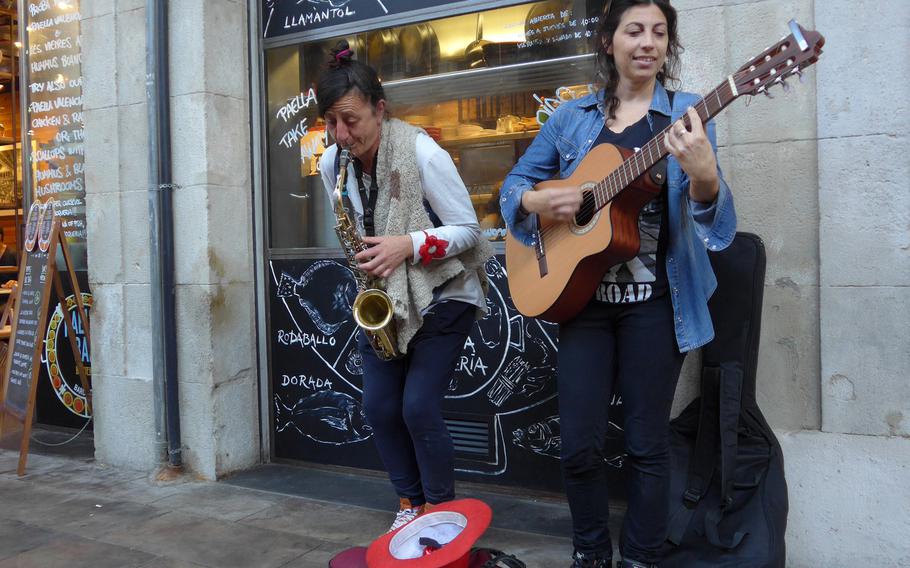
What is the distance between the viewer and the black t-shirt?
2.54m

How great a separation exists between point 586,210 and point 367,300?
862 millimetres

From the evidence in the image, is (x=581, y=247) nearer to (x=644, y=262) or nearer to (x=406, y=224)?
(x=644, y=262)

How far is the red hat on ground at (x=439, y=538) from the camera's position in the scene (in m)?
2.31

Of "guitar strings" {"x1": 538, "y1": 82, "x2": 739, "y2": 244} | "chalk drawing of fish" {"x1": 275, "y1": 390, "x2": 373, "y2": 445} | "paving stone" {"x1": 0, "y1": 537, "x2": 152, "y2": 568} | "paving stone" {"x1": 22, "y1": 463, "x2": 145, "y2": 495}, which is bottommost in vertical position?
"paving stone" {"x1": 22, "y1": 463, "x2": 145, "y2": 495}

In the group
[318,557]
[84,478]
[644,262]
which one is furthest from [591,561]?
[84,478]

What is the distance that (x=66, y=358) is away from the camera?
17.8 ft

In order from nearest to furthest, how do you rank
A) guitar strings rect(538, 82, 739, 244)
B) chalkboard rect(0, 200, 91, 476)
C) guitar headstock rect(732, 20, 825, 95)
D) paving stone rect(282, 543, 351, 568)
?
guitar headstock rect(732, 20, 825, 95) < guitar strings rect(538, 82, 739, 244) < paving stone rect(282, 543, 351, 568) < chalkboard rect(0, 200, 91, 476)

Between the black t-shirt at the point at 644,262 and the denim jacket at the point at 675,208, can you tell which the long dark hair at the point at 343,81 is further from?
the black t-shirt at the point at 644,262

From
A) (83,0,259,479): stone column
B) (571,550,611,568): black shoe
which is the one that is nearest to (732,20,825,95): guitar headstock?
(571,550,611,568): black shoe

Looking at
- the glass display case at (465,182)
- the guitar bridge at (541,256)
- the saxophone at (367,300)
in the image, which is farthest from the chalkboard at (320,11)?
the guitar bridge at (541,256)

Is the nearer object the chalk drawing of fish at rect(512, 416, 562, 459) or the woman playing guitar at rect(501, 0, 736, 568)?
the woman playing guitar at rect(501, 0, 736, 568)

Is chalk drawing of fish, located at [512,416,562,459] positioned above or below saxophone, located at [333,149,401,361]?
below

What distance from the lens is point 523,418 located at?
393cm

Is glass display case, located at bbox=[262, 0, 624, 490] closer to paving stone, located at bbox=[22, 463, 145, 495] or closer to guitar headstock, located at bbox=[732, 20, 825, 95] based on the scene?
paving stone, located at bbox=[22, 463, 145, 495]
